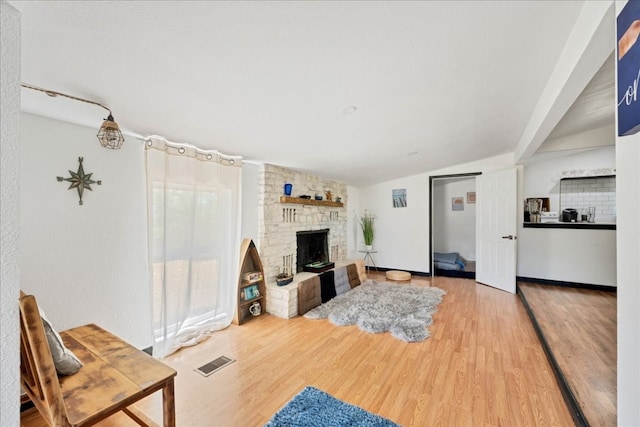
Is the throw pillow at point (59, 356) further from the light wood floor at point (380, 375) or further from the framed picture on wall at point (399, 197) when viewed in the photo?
the framed picture on wall at point (399, 197)

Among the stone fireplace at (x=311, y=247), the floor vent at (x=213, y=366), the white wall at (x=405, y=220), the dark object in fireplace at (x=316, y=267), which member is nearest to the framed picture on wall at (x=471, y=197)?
the white wall at (x=405, y=220)

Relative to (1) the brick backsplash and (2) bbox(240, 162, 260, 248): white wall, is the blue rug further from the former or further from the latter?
(1) the brick backsplash

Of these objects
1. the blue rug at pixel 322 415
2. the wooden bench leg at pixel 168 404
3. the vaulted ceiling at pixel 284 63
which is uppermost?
the vaulted ceiling at pixel 284 63

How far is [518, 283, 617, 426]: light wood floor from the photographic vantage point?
182 centimetres

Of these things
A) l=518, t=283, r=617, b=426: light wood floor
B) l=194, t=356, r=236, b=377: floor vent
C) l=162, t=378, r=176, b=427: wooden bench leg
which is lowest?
l=194, t=356, r=236, b=377: floor vent

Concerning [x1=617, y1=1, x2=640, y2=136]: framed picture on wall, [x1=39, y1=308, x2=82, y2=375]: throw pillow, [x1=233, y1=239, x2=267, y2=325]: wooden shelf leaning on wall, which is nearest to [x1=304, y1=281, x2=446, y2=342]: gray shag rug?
[x1=233, y1=239, x2=267, y2=325]: wooden shelf leaning on wall

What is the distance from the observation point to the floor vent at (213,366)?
231 centimetres

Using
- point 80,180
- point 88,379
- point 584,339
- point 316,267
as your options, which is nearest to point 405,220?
point 316,267

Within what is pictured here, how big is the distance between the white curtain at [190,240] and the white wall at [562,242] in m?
5.05

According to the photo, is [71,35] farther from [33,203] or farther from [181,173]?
[181,173]

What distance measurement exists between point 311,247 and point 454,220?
389 cm

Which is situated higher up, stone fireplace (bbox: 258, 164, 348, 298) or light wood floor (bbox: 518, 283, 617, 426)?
→ stone fireplace (bbox: 258, 164, 348, 298)

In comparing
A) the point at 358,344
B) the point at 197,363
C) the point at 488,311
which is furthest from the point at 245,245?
the point at 488,311

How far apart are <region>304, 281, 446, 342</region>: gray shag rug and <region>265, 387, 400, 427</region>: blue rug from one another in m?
1.20
